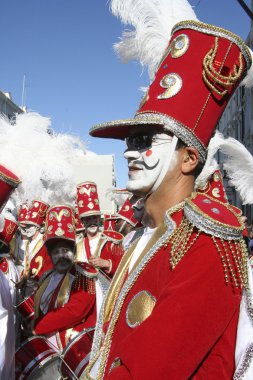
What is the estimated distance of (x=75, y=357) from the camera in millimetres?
3641

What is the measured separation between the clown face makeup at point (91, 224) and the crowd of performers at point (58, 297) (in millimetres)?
16

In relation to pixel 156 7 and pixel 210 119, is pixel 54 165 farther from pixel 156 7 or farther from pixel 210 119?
pixel 210 119

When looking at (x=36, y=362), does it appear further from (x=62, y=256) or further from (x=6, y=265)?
(x=6, y=265)

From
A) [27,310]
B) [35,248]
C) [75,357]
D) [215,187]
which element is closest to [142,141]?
[215,187]

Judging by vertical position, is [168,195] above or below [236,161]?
below

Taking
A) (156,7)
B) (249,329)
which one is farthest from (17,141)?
(249,329)

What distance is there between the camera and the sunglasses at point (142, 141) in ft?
6.35

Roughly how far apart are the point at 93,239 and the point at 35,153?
3.09m

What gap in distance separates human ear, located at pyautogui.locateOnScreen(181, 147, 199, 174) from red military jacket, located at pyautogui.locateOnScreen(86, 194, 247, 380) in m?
0.20

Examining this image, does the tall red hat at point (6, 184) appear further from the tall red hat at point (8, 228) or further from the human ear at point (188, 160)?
the tall red hat at point (8, 228)

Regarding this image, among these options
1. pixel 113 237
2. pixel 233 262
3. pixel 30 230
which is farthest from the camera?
pixel 30 230

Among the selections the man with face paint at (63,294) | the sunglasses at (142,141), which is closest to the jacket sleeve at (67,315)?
the man with face paint at (63,294)

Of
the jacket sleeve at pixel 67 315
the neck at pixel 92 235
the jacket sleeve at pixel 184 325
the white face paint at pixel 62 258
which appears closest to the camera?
the jacket sleeve at pixel 184 325

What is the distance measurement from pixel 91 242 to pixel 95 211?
2.25ft
